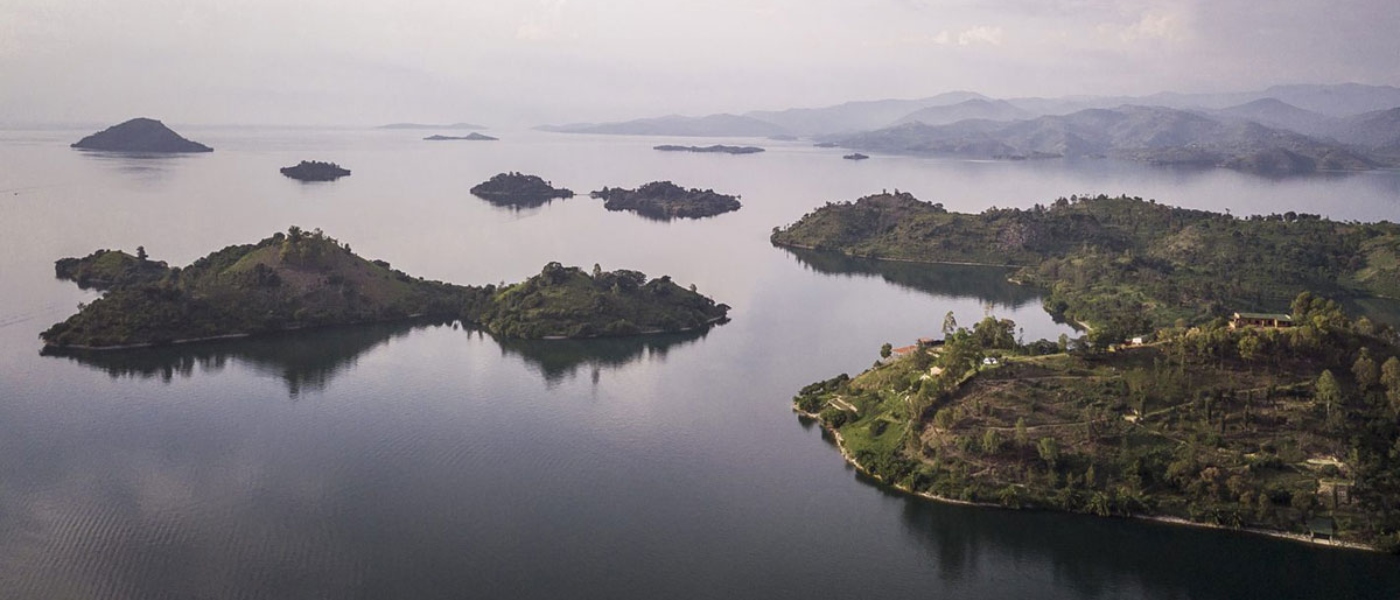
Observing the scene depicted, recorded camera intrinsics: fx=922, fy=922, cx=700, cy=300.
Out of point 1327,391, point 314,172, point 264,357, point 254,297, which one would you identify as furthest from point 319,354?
point 314,172

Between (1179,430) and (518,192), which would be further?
(518,192)

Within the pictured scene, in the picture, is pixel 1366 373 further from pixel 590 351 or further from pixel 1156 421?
pixel 590 351

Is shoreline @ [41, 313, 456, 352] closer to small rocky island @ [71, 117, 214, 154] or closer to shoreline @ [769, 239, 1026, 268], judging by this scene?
Answer: shoreline @ [769, 239, 1026, 268]

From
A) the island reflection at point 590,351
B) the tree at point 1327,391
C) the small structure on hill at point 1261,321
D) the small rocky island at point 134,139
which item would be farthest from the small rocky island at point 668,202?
the small rocky island at point 134,139

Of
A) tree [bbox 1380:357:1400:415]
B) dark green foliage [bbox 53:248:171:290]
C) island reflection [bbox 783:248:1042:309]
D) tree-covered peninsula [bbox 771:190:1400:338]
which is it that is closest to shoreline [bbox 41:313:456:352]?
dark green foliage [bbox 53:248:171:290]

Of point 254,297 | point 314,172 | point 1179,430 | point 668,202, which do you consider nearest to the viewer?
point 1179,430

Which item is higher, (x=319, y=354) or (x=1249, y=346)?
(x=1249, y=346)

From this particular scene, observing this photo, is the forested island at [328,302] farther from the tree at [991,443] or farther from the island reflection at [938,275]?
the tree at [991,443]
